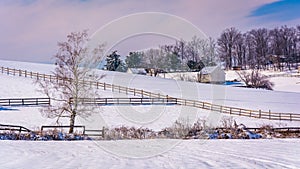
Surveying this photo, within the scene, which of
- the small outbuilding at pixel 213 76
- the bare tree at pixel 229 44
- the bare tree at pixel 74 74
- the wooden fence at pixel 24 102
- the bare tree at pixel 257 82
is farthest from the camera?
the bare tree at pixel 229 44

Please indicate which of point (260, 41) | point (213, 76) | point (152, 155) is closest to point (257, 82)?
point (213, 76)

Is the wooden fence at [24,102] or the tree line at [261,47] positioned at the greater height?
the tree line at [261,47]

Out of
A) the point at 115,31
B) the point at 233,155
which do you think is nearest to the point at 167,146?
the point at 233,155

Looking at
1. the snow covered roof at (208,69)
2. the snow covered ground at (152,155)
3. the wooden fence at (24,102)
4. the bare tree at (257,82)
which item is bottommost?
the snow covered ground at (152,155)

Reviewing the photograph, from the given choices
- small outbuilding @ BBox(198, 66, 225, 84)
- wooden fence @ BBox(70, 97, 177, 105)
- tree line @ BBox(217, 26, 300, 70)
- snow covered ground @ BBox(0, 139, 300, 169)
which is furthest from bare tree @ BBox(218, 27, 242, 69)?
snow covered ground @ BBox(0, 139, 300, 169)

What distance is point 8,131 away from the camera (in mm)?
16000

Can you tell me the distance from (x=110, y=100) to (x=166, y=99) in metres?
5.55

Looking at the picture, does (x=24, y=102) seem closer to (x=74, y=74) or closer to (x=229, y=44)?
(x=74, y=74)

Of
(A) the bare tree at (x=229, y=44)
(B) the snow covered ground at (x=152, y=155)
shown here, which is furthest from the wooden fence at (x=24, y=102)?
(A) the bare tree at (x=229, y=44)

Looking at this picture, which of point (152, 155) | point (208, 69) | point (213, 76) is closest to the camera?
point (152, 155)

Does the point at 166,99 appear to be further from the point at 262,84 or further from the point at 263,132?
the point at 262,84

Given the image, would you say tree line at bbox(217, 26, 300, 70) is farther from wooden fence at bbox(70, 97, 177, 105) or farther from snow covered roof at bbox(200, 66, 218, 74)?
wooden fence at bbox(70, 97, 177, 105)

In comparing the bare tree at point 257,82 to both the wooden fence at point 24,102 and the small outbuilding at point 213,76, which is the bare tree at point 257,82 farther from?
the wooden fence at point 24,102

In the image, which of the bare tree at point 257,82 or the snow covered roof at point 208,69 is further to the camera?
the bare tree at point 257,82
